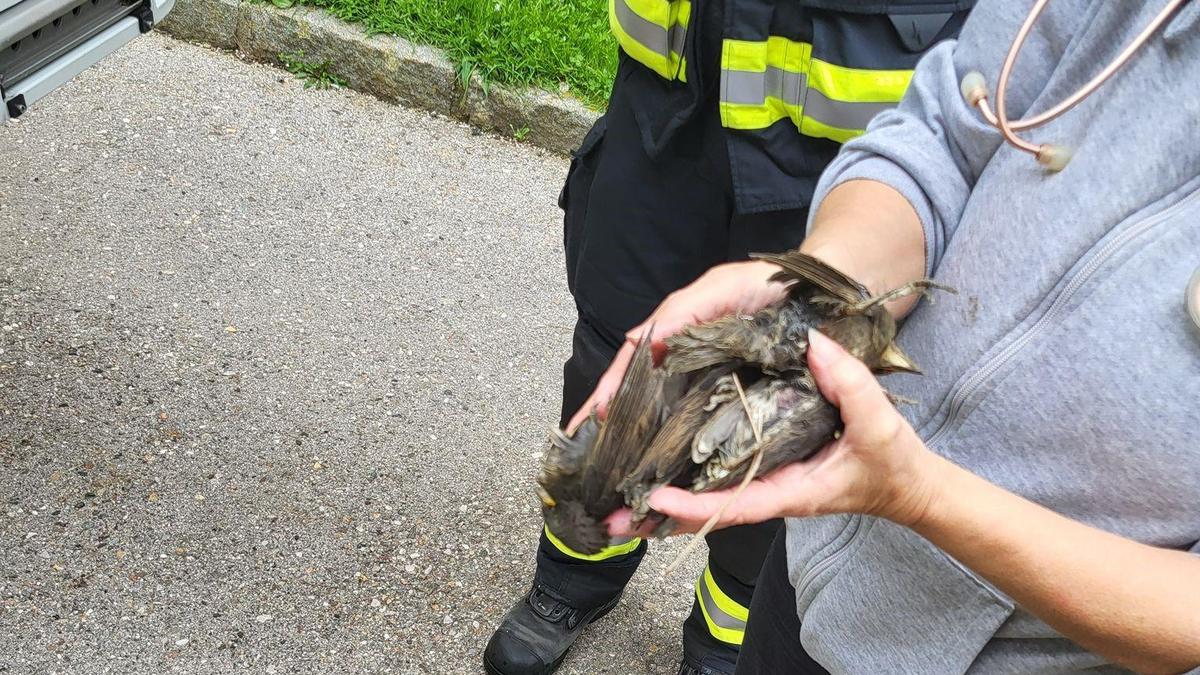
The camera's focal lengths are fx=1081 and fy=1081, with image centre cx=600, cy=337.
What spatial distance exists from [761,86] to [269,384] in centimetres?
209

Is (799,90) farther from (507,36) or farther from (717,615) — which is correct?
(507,36)

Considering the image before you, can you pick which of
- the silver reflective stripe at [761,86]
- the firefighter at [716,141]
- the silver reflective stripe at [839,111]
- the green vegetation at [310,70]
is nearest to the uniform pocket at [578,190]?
the firefighter at [716,141]

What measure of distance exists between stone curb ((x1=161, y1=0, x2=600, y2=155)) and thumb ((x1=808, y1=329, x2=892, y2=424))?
3.77 meters

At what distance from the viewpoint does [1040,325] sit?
1.25 m

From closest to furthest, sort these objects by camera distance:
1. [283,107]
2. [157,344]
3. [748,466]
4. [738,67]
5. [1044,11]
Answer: [748,466] → [1044,11] → [738,67] → [157,344] → [283,107]

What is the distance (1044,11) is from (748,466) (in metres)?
0.70

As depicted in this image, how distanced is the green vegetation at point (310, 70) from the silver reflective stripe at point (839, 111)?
11.6 feet

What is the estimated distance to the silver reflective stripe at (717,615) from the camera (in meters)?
2.70

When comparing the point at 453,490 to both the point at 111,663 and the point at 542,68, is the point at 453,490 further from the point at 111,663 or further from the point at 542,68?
the point at 542,68

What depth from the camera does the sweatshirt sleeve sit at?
4.78 feet

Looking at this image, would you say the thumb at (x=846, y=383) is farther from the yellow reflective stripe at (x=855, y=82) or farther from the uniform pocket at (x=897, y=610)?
the yellow reflective stripe at (x=855, y=82)

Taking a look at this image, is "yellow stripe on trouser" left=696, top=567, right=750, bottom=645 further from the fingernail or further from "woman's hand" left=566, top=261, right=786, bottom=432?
the fingernail

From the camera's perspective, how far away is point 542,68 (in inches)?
193

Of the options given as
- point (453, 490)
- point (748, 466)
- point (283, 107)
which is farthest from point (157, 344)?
point (748, 466)
